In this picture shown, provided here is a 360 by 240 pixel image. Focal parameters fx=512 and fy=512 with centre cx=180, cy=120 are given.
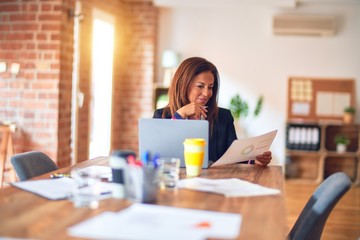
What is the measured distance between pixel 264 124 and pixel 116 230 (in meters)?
5.94

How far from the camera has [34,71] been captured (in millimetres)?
4625

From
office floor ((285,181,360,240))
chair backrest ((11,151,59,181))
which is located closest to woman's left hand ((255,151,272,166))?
chair backrest ((11,151,59,181))

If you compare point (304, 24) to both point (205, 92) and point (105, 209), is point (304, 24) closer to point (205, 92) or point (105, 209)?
Answer: point (205, 92)

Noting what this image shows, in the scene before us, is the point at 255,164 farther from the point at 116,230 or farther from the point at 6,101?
the point at 6,101

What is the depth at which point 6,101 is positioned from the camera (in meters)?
4.65

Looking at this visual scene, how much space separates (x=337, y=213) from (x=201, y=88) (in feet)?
9.02

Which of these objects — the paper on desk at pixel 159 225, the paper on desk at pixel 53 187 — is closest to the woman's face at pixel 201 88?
the paper on desk at pixel 53 187

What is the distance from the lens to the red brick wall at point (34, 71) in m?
4.59

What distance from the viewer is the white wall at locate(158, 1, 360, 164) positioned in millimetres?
6934

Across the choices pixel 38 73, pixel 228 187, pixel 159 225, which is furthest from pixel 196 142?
pixel 38 73

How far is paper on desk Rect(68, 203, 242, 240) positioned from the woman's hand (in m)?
1.23

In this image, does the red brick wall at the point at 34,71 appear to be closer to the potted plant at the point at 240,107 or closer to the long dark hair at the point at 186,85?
the long dark hair at the point at 186,85

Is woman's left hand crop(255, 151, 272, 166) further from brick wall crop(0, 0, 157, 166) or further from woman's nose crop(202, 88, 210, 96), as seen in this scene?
brick wall crop(0, 0, 157, 166)


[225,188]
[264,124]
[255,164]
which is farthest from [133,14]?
[225,188]
